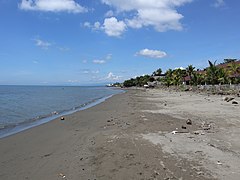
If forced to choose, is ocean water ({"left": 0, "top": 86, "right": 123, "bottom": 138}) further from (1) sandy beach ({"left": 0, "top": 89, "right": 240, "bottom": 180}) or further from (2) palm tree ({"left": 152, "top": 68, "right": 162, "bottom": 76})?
(2) palm tree ({"left": 152, "top": 68, "right": 162, "bottom": 76})

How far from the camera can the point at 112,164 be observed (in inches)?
259

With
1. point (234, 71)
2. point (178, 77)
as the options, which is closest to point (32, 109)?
point (234, 71)

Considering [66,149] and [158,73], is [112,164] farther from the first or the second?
[158,73]

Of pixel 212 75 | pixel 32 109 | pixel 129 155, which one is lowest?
pixel 32 109

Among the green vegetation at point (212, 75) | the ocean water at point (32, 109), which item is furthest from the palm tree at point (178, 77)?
→ the ocean water at point (32, 109)

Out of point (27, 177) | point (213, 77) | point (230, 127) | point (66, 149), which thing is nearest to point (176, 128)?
point (230, 127)

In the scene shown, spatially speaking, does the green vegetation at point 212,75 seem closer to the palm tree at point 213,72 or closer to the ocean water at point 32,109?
the palm tree at point 213,72

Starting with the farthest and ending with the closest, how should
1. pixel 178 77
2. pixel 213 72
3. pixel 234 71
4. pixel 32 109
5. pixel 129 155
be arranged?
pixel 178 77, pixel 213 72, pixel 234 71, pixel 32 109, pixel 129 155

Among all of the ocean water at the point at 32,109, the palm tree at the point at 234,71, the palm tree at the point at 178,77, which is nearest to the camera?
the ocean water at the point at 32,109

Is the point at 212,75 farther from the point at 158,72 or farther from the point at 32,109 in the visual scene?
the point at 158,72

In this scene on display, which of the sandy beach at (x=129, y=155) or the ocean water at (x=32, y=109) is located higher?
the sandy beach at (x=129, y=155)

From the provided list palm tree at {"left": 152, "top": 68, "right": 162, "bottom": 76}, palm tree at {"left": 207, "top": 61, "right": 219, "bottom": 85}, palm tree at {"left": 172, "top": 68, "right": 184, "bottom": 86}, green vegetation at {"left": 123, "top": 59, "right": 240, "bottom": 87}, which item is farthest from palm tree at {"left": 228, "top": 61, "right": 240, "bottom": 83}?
palm tree at {"left": 152, "top": 68, "right": 162, "bottom": 76}

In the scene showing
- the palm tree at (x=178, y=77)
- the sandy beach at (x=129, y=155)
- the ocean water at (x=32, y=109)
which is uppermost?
the palm tree at (x=178, y=77)

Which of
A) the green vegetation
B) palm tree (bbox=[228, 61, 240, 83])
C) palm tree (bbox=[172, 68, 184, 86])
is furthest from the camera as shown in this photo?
palm tree (bbox=[172, 68, 184, 86])
